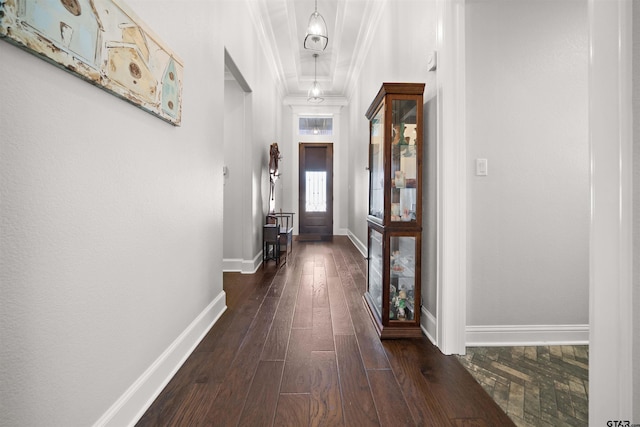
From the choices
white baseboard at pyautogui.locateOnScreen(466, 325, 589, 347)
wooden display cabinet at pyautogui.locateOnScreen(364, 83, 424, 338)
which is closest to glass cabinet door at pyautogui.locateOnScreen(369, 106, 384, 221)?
wooden display cabinet at pyautogui.locateOnScreen(364, 83, 424, 338)

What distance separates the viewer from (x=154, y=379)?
4.91ft

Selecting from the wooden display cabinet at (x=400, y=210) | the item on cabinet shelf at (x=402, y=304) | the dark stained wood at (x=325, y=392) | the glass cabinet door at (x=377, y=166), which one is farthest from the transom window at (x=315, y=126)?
the dark stained wood at (x=325, y=392)

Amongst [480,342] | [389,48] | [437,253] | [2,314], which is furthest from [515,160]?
[2,314]

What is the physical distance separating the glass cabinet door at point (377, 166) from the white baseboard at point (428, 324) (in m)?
0.78

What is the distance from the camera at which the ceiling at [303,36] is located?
4.04 m

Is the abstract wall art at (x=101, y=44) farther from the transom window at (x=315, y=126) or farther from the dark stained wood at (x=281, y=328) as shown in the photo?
the transom window at (x=315, y=126)

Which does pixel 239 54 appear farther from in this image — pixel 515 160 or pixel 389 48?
pixel 515 160

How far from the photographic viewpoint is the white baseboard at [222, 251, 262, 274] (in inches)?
154

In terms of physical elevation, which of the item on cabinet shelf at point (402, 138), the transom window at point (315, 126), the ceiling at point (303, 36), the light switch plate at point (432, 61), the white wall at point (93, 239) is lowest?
the white wall at point (93, 239)

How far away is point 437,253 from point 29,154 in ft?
6.70

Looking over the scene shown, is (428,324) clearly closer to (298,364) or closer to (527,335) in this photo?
(527,335)

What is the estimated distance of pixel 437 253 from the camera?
2020 millimetres

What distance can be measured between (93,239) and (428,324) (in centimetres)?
207

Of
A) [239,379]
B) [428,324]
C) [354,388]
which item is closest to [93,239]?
[239,379]
